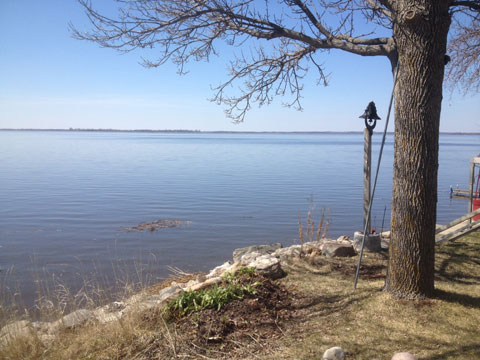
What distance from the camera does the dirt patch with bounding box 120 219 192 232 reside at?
1468 centimetres

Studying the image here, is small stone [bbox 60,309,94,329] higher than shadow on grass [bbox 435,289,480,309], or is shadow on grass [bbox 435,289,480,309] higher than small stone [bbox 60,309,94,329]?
shadow on grass [bbox 435,289,480,309]

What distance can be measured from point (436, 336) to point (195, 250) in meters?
8.82

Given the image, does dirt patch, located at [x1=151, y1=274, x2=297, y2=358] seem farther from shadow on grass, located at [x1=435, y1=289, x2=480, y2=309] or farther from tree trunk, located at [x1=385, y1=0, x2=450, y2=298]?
shadow on grass, located at [x1=435, y1=289, x2=480, y2=309]

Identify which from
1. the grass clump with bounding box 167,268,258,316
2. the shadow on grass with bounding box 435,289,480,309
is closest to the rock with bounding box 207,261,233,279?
the grass clump with bounding box 167,268,258,316

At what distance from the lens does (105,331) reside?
4.68m

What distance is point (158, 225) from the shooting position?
15.2 m

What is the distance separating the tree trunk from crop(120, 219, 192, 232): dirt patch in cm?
1072

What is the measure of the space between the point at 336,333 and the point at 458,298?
1.94m

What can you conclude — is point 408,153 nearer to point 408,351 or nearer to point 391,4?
point 391,4

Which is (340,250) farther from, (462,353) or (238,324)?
(462,353)

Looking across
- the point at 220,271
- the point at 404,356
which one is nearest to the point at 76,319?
the point at 404,356

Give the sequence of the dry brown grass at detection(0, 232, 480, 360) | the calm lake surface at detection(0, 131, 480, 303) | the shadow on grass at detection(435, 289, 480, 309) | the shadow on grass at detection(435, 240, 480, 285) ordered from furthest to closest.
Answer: the calm lake surface at detection(0, 131, 480, 303), the shadow on grass at detection(435, 240, 480, 285), the shadow on grass at detection(435, 289, 480, 309), the dry brown grass at detection(0, 232, 480, 360)

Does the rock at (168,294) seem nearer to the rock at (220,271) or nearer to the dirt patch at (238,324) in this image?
the dirt patch at (238,324)

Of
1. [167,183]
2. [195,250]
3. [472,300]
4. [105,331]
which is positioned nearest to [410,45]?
[472,300]
